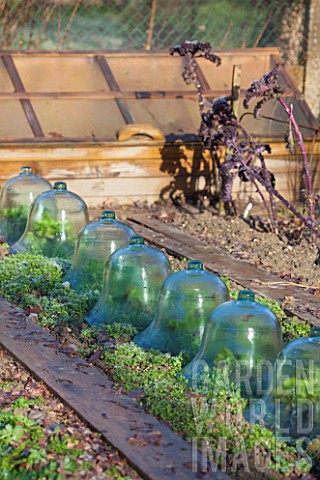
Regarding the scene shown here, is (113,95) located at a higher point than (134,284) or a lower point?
higher

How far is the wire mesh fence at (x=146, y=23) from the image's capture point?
10805mm

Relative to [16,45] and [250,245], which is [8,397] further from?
[16,45]

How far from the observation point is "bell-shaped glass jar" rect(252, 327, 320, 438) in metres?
3.18

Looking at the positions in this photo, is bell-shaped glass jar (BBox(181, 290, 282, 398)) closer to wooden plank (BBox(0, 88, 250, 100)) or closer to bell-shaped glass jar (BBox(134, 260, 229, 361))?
bell-shaped glass jar (BBox(134, 260, 229, 361))

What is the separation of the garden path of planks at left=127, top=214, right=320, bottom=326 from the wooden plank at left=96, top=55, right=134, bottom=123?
1273 millimetres

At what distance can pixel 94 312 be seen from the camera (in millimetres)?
4426

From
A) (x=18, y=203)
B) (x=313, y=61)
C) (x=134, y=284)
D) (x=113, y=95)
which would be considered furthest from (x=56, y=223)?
(x=313, y=61)

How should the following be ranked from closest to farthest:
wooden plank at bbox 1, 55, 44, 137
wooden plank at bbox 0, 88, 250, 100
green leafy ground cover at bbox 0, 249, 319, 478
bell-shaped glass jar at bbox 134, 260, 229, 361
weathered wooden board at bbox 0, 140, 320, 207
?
green leafy ground cover at bbox 0, 249, 319, 478
bell-shaped glass jar at bbox 134, 260, 229, 361
weathered wooden board at bbox 0, 140, 320, 207
wooden plank at bbox 1, 55, 44, 137
wooden plank at bbox 0, 88, 250, 100

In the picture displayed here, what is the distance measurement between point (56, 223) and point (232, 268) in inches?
48.4

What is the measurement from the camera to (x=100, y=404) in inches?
129

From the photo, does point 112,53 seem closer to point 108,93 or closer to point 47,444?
point 108,93

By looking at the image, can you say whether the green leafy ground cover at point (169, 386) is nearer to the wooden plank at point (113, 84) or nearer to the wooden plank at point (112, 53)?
the wooden plank at point (113, 84)

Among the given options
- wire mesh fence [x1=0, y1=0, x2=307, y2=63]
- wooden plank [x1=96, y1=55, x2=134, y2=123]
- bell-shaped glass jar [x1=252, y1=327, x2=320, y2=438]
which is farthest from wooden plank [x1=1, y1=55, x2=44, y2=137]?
bell-shaped glass jar [x1=252, y1=327, x2=320, y2=438]

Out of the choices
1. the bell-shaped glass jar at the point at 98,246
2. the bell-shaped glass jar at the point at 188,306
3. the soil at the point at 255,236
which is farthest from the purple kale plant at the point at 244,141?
the bell-shaped glass jar at the point at 188,306
